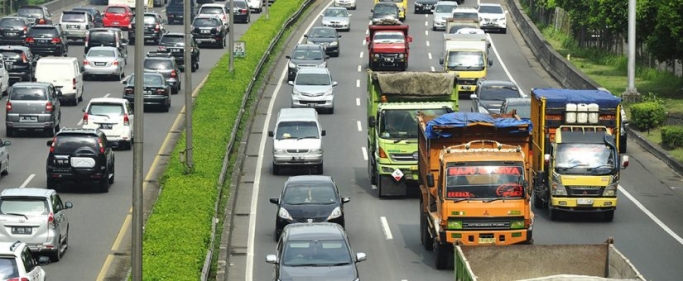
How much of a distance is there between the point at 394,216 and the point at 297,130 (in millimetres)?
7604

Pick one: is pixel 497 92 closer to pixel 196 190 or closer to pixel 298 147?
pixel 298 147

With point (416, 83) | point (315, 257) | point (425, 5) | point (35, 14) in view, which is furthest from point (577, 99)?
point (425, 5)

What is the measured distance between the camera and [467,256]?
70.0 feet

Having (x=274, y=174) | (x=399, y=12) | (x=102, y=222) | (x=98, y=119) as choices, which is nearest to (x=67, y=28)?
(x=399, y=12)

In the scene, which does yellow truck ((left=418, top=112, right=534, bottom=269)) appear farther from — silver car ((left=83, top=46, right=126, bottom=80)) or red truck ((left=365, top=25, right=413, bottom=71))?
red truck ((left=365, top=25, right=413, bottom=71))

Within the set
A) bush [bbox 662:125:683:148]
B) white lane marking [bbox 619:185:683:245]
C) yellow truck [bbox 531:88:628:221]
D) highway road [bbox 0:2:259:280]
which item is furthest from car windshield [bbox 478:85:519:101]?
yellow truck [bbox 531:88:628:221]

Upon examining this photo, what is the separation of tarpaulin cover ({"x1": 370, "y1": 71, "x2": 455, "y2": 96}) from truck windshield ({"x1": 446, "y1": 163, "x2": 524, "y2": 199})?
1109 cm

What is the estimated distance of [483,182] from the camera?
98.3ft

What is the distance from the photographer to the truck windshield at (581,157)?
35.8 m

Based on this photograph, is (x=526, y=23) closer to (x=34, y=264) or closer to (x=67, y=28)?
(x=67, y=28)

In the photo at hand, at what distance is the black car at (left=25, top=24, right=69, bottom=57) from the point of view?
69.8 metres

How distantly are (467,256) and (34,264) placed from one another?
9.15 metres

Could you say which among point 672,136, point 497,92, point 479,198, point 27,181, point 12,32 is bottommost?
point 27,181

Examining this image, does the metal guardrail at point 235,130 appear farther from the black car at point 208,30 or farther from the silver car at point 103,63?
the silver car at point 103,63
